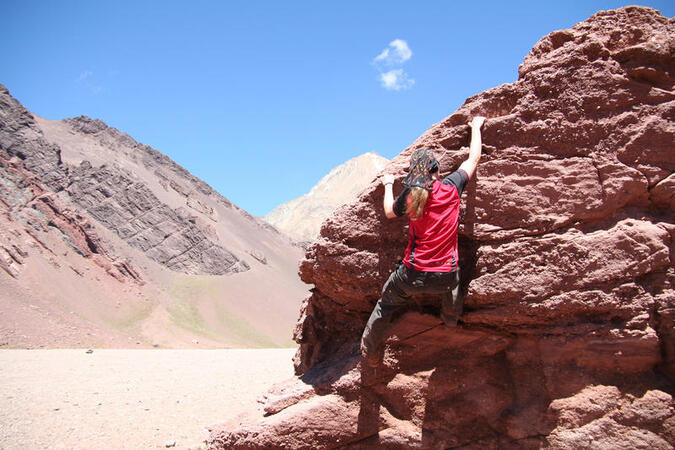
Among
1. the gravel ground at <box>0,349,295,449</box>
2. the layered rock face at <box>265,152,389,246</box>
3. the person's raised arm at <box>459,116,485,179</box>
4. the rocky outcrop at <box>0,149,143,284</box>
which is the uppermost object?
the layered rock face at <box>265,152,389,246</box>

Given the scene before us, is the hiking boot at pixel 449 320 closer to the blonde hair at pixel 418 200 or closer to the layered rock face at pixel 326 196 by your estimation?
the blonde hair at pixel 418 200

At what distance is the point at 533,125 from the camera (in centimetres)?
478

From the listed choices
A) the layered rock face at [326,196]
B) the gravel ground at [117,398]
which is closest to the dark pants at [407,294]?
the gravel ground at [117,398]

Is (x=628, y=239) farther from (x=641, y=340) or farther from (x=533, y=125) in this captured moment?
(x=533, y=125)

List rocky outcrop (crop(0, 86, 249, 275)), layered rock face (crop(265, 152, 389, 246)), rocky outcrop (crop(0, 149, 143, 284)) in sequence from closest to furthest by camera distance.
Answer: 1. rocky outcrop (crop(0, 149, 143, 284))
2. rocky outcrop (crop(0, 86, 249, 275))
3. layered rock face (crop(265, 152, 389, 246))

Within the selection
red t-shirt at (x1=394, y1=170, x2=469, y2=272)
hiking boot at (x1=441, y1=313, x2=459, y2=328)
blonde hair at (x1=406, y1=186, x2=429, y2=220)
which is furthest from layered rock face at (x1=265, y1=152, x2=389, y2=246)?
blonde hair at (x1=406, y1=186, x2=429, y2=220)

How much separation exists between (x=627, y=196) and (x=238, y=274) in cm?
4800

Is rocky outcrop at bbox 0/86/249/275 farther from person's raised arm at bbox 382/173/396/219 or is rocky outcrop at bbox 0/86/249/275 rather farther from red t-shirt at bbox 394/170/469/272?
red t-shirt at bbox 394/170/469/272

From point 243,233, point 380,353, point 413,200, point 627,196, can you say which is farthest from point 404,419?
point 243,233

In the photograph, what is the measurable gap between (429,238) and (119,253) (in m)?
44.7

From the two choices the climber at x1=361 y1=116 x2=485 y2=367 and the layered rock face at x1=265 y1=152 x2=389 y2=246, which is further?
the layered rock face at x1=265 y1=152 x2=389 y2=246

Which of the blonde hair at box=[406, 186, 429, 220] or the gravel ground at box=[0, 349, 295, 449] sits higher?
the blonde hair at box=[406, 186, 429, 220]

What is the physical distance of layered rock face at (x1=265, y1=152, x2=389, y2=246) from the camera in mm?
131025

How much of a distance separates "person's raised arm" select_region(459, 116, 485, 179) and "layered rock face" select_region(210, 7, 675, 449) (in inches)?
5.1
